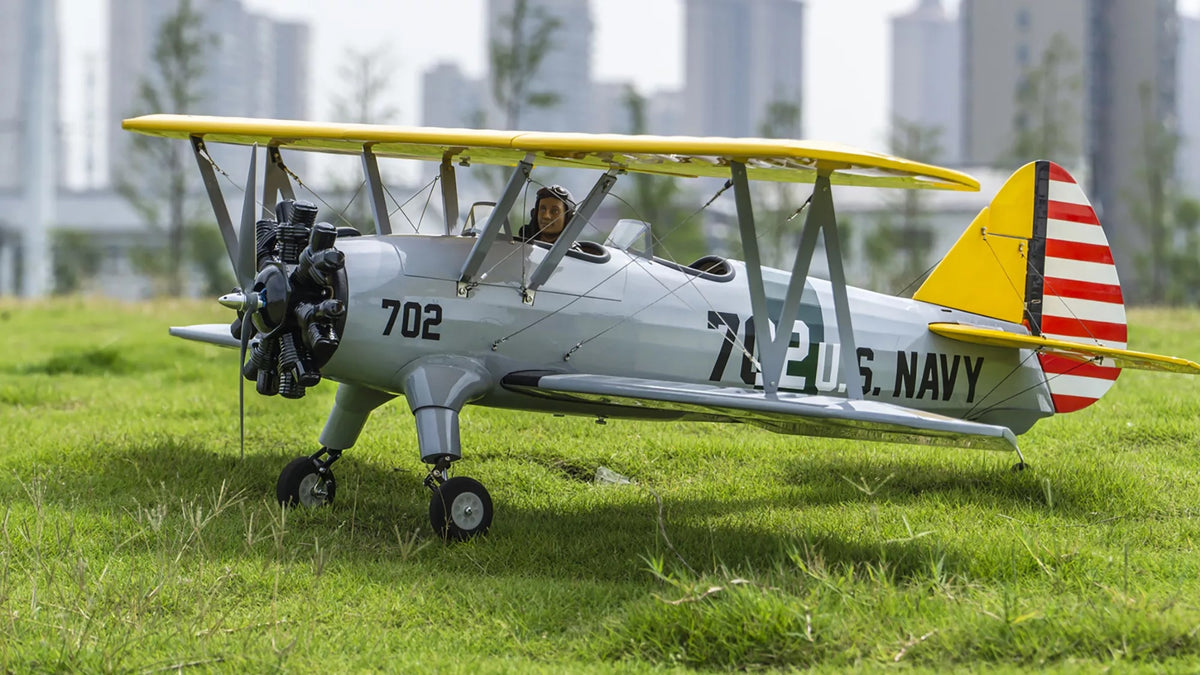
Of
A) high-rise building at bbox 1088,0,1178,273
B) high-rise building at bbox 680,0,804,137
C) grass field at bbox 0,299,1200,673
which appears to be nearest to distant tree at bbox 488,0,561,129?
grass field at bbox 0,299,1200,673

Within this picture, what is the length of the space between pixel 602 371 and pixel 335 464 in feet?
7.62

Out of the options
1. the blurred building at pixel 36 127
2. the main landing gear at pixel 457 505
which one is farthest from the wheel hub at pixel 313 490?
the blurred building at pixel 36 127

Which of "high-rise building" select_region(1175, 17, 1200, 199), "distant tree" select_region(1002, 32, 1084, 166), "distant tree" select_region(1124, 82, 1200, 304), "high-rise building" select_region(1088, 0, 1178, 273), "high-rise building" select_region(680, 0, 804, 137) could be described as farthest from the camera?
"high-rise building" select_region(680, 0, 804, 137)

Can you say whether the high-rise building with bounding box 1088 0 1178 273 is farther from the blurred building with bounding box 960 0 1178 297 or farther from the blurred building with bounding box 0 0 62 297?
the blurred building with bounding box 0 0 62 297

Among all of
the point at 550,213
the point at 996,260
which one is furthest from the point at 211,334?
the point at 996,260

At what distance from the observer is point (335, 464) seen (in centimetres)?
822

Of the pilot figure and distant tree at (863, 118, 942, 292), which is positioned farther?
distant tree at (863, 118, 942, 292)

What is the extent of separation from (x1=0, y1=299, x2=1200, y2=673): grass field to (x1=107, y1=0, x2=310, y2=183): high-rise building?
13887 cm

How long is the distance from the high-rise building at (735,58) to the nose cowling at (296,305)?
17105 centimetres

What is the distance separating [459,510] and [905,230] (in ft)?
146

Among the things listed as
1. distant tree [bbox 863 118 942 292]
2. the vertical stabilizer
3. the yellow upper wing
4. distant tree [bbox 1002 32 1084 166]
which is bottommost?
the vertical stabilizer

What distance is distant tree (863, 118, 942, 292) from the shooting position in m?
47.3

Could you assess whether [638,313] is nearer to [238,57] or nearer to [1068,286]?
[1068,286]

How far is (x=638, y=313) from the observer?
7.18m
